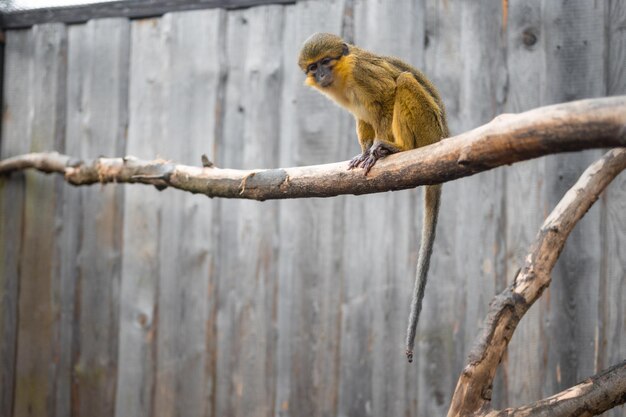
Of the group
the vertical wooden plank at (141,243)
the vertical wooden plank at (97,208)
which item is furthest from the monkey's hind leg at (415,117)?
the vertical wooden plank at (97,208)

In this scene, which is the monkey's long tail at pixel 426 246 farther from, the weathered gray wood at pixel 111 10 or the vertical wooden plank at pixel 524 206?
the weathered gray wood at pixel 111 10

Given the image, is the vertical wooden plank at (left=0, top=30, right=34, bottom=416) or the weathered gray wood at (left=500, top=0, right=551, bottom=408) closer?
the weathered gray wood at (left=500, top=0, right=551, bottom=408)

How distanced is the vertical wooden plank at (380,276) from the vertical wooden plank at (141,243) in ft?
3.73

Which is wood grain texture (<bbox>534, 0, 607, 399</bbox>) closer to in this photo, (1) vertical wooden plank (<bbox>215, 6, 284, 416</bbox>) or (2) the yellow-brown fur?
(2) the yellow-brown fur

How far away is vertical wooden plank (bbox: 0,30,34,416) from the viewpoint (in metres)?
4.05

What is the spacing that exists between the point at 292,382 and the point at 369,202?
1040mm

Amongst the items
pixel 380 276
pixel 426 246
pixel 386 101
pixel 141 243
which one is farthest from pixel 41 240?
pixel 426 246

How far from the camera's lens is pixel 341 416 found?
3414 millimetres

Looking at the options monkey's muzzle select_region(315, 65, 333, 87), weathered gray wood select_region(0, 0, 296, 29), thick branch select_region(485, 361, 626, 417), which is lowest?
thick branch select_region(485, 361, 626, 417)

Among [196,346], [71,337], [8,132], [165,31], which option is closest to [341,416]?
[196,346]

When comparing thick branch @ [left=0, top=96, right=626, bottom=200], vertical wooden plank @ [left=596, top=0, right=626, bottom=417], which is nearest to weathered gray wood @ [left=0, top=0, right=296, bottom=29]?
thick branch @ [left=0, top=96, right=626, bottom=200]

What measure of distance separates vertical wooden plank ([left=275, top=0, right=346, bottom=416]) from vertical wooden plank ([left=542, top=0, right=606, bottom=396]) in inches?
41.1

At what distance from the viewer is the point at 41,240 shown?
13.2 feet

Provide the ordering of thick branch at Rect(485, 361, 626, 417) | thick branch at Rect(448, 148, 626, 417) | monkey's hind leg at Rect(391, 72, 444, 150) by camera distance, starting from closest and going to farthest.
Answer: thick branch at Rect(485, 361, 626, 417) → thick branch at Rect(448, 148, 626, 417) → monkey's hind leg at Rect(391, 72, 444, 150)
